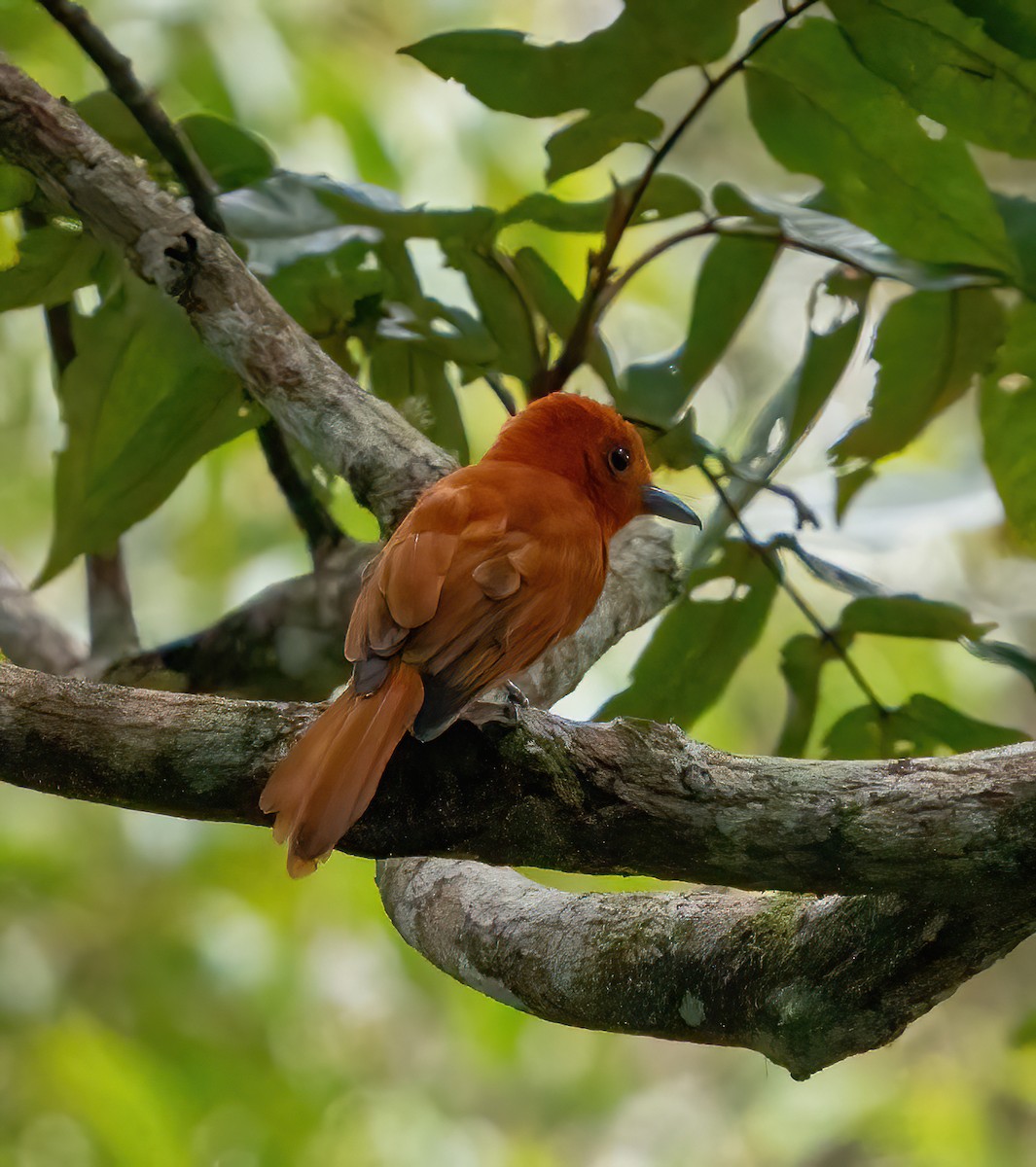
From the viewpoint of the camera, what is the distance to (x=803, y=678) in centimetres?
238

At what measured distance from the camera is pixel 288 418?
207 centimetres

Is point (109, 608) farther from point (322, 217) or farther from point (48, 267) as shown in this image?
point (322, 217)

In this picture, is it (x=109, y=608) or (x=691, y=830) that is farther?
(x=109, y=608)

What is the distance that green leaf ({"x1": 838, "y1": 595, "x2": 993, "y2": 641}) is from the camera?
2.25m

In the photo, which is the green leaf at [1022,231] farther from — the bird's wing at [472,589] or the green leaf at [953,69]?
the bird's wing at [472,589]

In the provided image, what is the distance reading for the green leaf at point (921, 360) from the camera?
246 centimetres

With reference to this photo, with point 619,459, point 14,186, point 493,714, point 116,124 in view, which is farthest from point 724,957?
point 116,124

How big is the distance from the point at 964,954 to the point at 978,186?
133 centimetres

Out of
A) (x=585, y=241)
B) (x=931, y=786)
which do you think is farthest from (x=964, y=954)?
(x=585, y=241)

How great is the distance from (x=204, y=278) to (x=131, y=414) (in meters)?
0.39

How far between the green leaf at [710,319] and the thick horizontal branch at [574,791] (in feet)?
4.13

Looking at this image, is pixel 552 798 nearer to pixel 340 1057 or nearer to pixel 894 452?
pixel 894 452

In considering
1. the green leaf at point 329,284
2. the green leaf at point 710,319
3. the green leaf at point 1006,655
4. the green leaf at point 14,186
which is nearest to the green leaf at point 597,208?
the green leaf at point 710,319

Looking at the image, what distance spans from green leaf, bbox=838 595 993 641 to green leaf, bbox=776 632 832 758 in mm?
94
